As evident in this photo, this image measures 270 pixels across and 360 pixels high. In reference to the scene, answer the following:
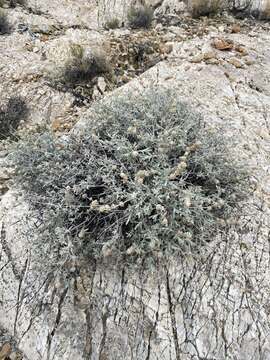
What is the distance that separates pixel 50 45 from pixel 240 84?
3.42 m

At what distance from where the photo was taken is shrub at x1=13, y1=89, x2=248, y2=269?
2.38 metres

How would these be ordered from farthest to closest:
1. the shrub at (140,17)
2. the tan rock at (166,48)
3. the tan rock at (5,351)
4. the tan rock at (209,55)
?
the shrub at (140,17)
the tan rock at (166,48)
the tan rock at (209,55)
the tan rock at (5,351)

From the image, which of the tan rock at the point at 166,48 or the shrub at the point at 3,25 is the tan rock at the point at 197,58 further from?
the shrub at the point at 3,25

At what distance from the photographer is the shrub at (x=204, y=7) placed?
621cm

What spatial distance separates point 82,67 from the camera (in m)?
5.00

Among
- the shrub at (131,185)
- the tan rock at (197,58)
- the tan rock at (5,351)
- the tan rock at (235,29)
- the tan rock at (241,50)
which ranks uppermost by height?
the tan rock at (235,29)

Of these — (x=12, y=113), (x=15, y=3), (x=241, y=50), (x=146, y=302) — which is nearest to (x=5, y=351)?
(x=146, y=302)

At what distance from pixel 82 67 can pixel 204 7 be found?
2.93 m

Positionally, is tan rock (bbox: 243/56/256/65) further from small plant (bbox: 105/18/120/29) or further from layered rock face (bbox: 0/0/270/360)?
small plant (bbox: 105/18/120/29)

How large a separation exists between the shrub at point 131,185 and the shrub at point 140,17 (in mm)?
4036

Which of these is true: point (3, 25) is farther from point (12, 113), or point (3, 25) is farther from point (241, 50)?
point (241, 50)

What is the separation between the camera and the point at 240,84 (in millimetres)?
4441

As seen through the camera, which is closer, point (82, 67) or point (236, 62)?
point (236, 62)

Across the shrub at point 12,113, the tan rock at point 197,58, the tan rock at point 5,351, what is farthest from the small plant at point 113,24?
the tan rock at point 5,351
